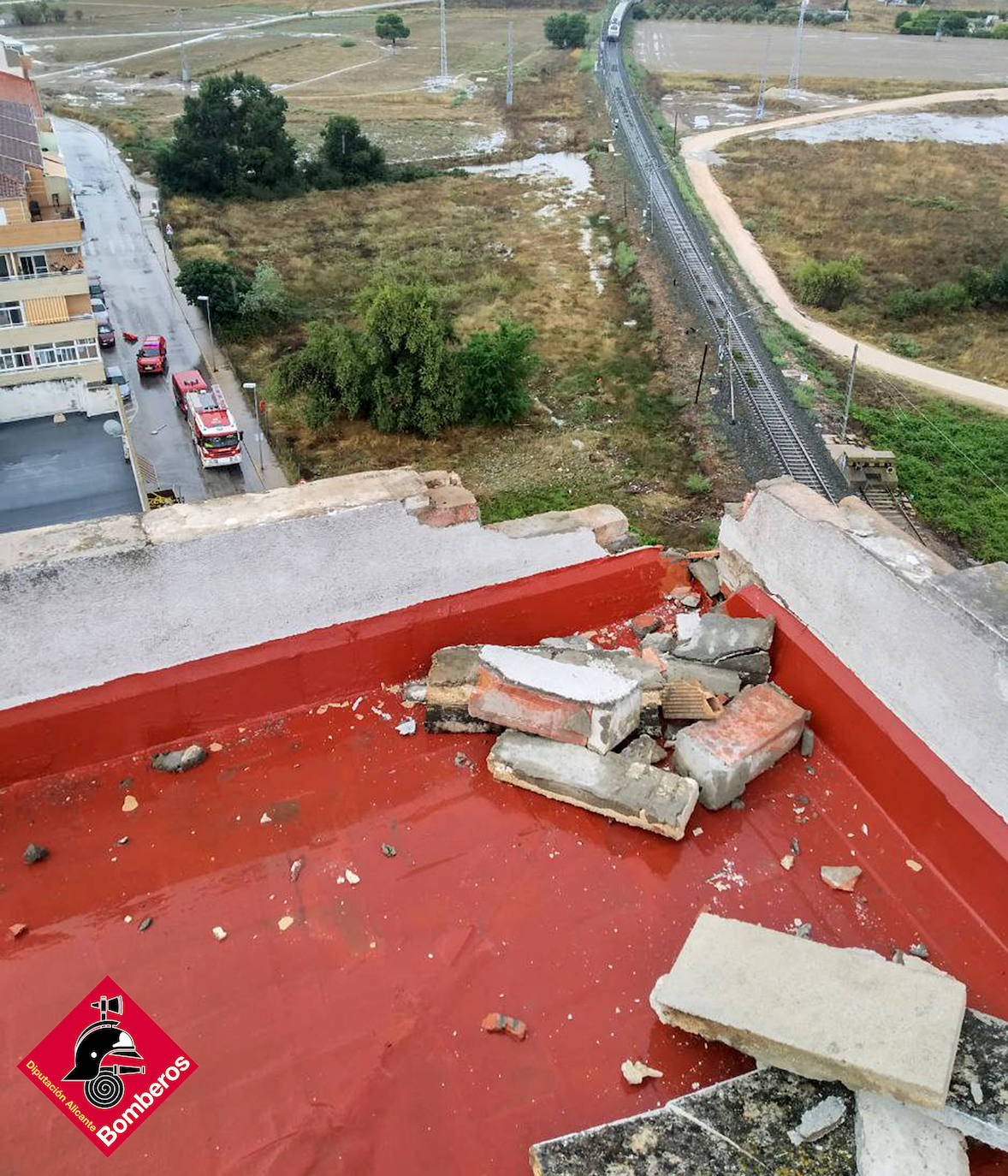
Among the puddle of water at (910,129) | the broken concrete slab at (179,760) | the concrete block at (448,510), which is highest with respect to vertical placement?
the puddle of water at (910,129)

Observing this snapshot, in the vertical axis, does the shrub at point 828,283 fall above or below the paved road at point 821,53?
below

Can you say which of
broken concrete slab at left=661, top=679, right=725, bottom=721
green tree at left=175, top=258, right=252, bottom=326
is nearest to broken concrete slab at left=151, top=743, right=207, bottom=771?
broken concrete slab at left=661, top=679, right=725, bottom=721

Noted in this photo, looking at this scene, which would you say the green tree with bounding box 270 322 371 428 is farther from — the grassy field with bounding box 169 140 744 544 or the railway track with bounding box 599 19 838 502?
the railway track with bounding box 599 19 838 502

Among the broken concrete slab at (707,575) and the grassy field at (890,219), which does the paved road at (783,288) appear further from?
the broken concrete slab at (707,575)

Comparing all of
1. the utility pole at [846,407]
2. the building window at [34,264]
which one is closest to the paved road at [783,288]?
the utility pole at [846,407]

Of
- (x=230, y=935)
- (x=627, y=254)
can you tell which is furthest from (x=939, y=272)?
(x=230, y=935)

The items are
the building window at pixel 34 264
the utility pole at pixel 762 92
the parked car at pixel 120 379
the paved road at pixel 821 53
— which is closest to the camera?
the building window at pixel 34 264
